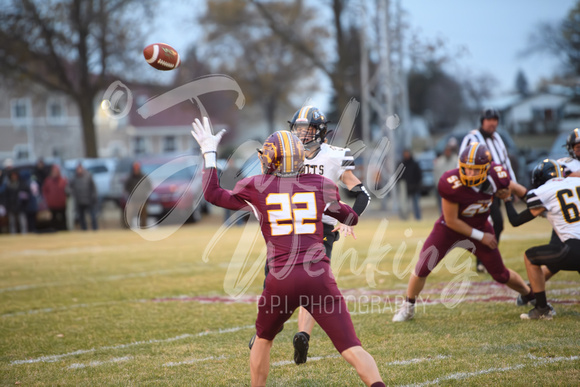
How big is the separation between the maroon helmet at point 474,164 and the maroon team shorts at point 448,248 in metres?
0.57

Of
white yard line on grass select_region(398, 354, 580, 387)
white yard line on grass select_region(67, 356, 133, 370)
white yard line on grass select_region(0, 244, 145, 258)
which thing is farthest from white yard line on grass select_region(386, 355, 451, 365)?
white yard line on grass select_region(0, 244, 145, 258)

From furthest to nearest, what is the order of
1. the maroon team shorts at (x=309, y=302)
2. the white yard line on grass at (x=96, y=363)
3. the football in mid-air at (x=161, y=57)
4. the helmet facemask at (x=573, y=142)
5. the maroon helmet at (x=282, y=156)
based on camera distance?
1. the helmet facemask at (x=573, y=142)
2. the football in mid-air at (x=161, y=57)
3. the white yard line on grass at (x=96, y=363)
4. the maroon helmet at (x=282, y=156)
5. the maroon team shorts at (x=309, y=302)

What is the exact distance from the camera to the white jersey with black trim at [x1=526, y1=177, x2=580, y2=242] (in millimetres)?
5496

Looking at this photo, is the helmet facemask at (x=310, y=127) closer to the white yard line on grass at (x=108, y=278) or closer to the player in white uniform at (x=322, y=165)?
the player in white uniform at (x=322, y=165)

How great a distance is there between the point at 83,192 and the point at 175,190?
2504mm

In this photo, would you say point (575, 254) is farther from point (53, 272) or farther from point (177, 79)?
point (177, 79)

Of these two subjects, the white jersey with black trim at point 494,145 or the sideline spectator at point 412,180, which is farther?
the sideline spectator at point 412,180

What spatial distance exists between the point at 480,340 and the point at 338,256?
496 cm

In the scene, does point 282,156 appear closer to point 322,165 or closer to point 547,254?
point 322,165

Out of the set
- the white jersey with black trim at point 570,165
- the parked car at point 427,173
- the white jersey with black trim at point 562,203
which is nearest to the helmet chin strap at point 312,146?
the white jersey with black trim at point 562,203

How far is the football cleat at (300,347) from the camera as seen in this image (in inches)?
186

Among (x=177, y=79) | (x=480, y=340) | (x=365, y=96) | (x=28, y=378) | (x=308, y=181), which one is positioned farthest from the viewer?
(x=177, y=79)

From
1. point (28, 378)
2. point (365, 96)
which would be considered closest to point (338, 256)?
point (28, 378)

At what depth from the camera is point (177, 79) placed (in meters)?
31.4
